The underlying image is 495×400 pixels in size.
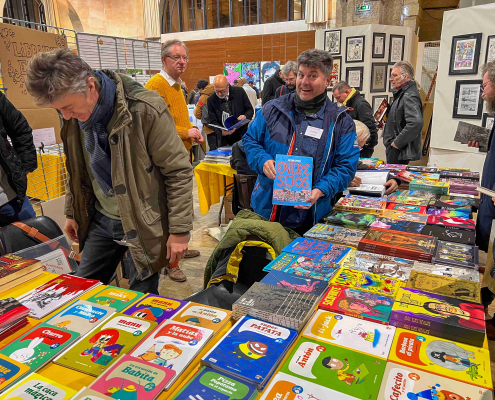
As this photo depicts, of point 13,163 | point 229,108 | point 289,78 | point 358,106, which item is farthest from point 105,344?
point 289,78

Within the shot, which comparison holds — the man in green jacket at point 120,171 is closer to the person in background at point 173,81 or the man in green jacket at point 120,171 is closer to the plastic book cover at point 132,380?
the plastic book cover at point 132,380

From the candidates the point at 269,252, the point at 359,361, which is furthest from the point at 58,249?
the point at 359,361

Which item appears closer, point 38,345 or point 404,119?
point 38,345

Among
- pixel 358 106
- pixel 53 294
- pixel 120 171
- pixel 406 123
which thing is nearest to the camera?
pixel 53 294

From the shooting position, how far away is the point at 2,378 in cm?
89

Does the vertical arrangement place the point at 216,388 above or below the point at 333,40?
below

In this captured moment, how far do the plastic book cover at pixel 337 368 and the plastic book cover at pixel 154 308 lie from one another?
1.37ft

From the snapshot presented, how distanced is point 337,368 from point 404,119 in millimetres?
3696

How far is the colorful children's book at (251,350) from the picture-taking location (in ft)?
2.87

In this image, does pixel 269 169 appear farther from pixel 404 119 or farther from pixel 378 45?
pixel 378 45

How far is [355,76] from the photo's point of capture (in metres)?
7.28

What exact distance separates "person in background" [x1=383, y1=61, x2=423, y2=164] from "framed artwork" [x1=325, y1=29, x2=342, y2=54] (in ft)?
12.3

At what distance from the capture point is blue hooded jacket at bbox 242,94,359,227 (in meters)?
2.01

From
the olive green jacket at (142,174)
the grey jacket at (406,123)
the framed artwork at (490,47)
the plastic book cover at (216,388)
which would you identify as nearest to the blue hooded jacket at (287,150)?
the olive green jacket at (142,174)
